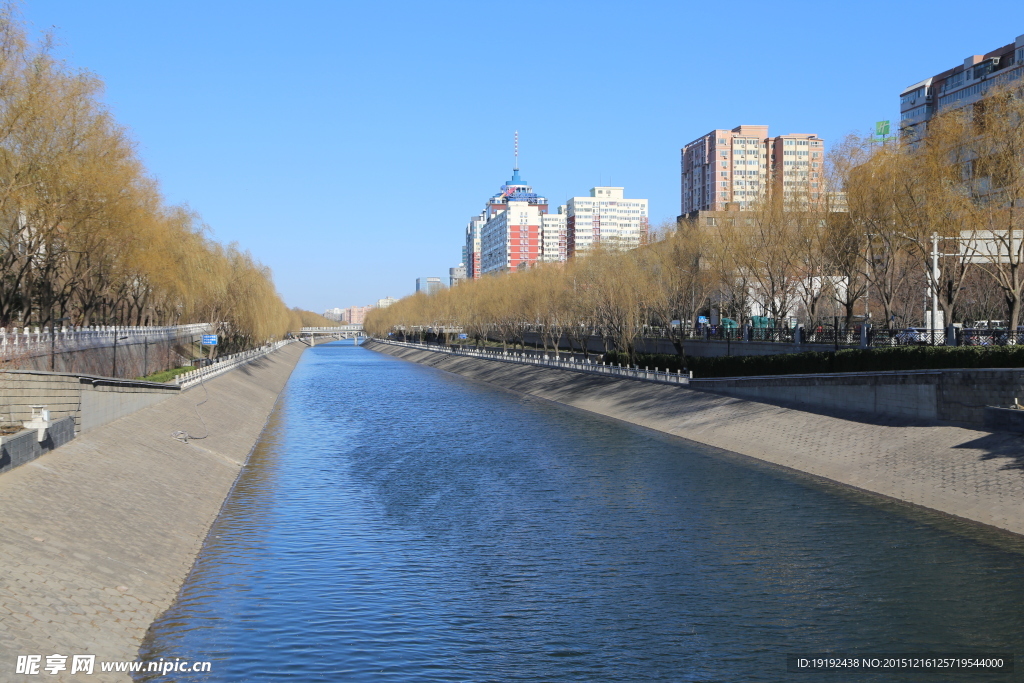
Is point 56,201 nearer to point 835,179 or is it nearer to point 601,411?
point 601,411

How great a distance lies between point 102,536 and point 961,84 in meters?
106

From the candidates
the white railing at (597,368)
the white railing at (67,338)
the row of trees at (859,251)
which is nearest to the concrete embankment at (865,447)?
the white railing at (597,368)

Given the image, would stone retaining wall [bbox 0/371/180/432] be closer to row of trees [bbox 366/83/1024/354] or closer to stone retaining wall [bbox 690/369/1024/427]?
stone retaining wall [bbox 690/369/1024/427]

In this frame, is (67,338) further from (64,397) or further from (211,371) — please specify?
(211,371)

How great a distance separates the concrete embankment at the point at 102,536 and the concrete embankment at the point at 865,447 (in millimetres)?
20568

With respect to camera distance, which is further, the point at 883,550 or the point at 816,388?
the point at 816,388


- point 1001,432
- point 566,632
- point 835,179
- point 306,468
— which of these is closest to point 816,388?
point 1001,432

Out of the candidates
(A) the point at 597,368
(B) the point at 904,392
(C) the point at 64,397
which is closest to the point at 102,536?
(C) the point at 64,397

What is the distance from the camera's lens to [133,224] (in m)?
43.4

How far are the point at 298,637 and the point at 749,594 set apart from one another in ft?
29.8

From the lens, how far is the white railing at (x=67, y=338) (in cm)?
3117

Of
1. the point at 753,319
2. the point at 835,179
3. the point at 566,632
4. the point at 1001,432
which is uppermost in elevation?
the point at 835,179

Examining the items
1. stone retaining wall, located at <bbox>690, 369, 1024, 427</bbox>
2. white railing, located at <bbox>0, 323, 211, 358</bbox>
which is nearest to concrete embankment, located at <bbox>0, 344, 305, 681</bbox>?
white railing, located at <bbox>0, 323, 211, 358</bbox>

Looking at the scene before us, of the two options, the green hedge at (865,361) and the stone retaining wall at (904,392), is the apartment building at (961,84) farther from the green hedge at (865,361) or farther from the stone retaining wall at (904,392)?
the stone retaining wall at (904,392)
